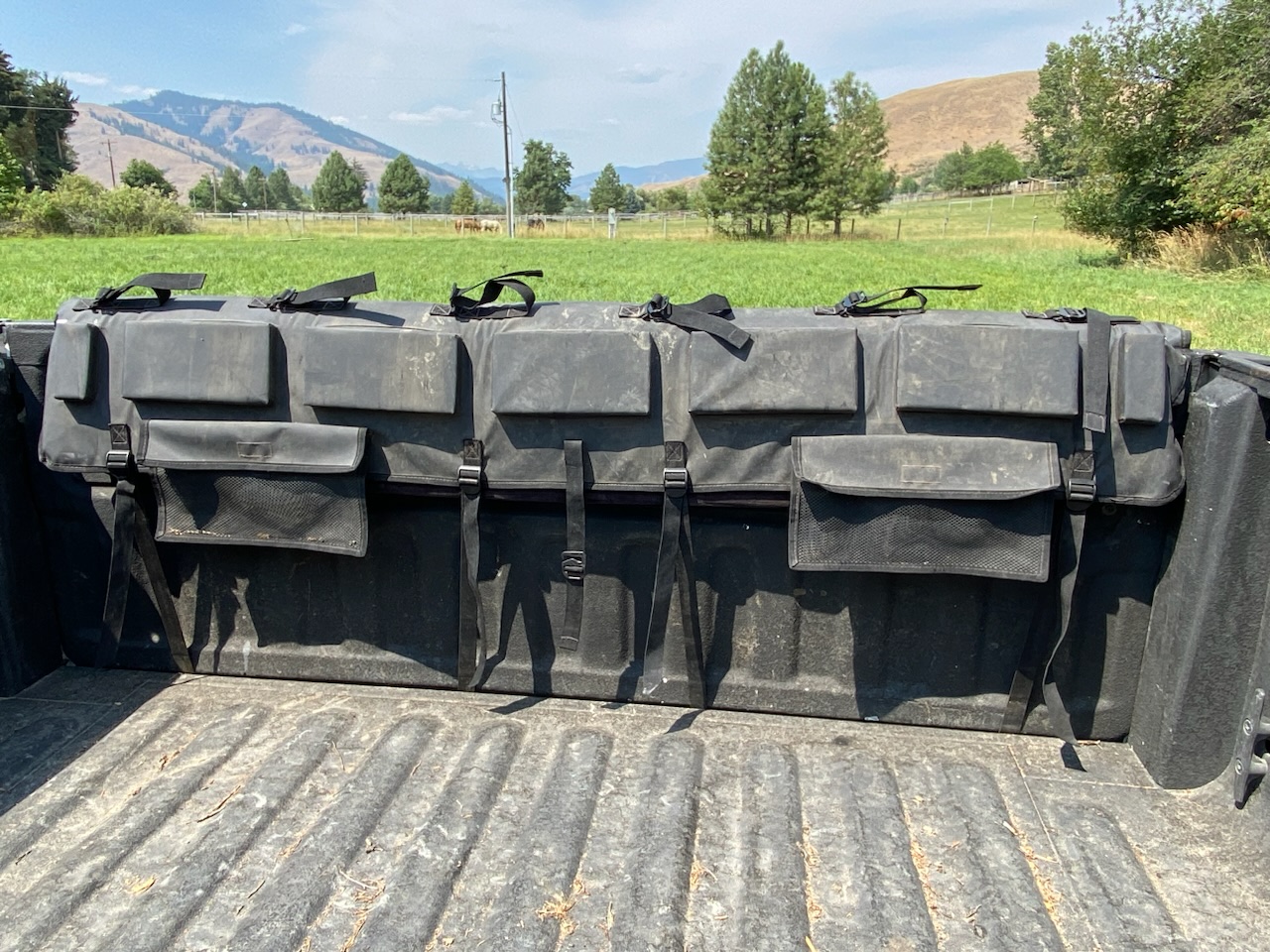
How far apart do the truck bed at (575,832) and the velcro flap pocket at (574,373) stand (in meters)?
0.89

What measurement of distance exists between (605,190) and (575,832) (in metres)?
109

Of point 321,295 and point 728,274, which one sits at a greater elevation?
point 321,295

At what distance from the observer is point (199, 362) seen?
253 centimetres

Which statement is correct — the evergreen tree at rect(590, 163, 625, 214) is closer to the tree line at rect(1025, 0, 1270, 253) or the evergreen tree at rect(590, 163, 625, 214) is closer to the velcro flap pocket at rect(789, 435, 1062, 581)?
the tree line at rect(1025, 0, 1270, 253)

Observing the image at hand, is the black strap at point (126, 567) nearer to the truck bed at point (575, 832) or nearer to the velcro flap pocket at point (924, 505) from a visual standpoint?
the truck bed at point (575, 832)

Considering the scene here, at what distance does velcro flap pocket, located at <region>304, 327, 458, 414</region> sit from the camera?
96.6 inches

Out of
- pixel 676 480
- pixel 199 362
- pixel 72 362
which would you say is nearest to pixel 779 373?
pixel 676 480

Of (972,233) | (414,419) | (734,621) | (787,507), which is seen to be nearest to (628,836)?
(734,621)

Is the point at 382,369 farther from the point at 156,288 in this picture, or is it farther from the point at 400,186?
the point at 400,186

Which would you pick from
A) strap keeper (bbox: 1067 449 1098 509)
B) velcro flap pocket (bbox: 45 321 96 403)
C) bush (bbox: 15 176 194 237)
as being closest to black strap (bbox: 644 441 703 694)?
strap keeper (bbox: 1067 449 1098 509)

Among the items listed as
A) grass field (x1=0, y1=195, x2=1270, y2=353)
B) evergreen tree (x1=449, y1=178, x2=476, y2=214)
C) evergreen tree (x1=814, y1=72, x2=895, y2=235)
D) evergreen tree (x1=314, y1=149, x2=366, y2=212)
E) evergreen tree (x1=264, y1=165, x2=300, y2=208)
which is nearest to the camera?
grass field (x1=0, y1=195, x2=1270, y2=353)

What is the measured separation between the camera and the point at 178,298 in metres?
2.83

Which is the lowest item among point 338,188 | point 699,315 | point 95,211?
point 699,315

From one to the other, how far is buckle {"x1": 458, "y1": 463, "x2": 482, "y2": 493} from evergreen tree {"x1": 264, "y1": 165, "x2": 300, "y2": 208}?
486 feet
